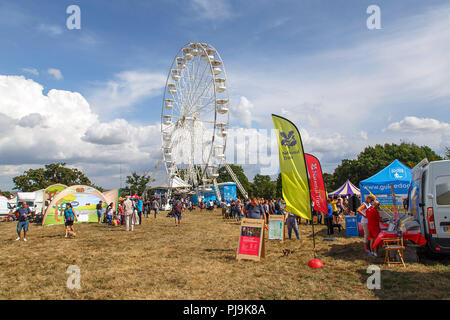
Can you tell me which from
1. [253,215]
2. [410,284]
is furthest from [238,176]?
[410,284]

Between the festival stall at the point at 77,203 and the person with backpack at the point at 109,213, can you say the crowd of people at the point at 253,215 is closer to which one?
the person with backpack at the point at 109,213

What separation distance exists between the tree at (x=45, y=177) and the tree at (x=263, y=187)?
42.9 m

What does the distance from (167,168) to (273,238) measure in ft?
85.0

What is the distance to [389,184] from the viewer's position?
13016 millimetres

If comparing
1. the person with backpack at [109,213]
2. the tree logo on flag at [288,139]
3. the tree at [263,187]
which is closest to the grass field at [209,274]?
the tree logo on flag at [288,139]

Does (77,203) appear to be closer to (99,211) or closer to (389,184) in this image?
(99,211)

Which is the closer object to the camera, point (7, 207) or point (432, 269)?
point (432, 269)

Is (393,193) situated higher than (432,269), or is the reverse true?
(393,193)

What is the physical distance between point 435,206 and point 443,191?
1.13 feet

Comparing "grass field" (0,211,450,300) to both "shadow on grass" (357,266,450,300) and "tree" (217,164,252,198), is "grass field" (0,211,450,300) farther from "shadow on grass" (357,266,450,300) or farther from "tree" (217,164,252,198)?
"tree" (217,164,252,198)

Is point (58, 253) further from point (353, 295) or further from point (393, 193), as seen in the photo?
point (393, 193)

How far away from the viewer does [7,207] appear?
3058cm

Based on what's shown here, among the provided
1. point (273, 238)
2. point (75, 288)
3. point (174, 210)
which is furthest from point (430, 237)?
point (174, 210)

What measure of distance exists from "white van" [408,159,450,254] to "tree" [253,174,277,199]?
7416cm
